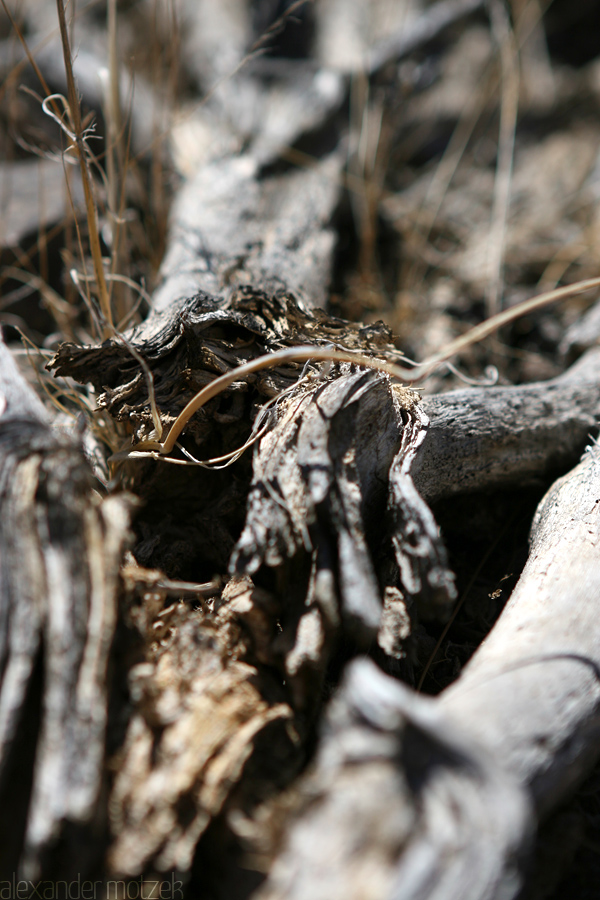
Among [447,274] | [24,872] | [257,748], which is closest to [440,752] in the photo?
[257,748]

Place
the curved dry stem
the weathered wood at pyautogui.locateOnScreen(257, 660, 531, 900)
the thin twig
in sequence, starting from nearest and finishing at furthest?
the weathered wood at pyautogui.locateOnScreen(257, 660, 531, 900), the curved dry stem, the thin twig

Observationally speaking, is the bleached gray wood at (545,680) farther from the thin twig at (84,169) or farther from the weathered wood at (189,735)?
the thin twig at (84,169)

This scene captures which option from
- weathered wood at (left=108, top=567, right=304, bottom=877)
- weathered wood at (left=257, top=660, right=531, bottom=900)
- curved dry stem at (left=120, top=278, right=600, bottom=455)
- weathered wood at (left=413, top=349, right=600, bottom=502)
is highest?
curved dry stem at (left=120, top=278, right=600, bottom=455)

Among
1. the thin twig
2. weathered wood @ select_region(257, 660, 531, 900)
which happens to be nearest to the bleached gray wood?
weathered wood @ select_region(257, 660, 531, 900)

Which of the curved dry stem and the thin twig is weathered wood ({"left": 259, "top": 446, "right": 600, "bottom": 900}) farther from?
the thin twig

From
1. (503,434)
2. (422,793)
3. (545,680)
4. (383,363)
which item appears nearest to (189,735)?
(422,793)

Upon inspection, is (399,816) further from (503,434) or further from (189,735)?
(503,434)

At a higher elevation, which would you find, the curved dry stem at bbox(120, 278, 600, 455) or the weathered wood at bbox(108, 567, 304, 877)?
the curved dry stem at bbox(120, 278, 600, 455)

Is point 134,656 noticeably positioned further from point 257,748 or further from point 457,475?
point 457,475

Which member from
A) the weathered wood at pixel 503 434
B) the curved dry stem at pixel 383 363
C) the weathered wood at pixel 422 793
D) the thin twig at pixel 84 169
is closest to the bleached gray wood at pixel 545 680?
the weathered wood at pixel 422 793
